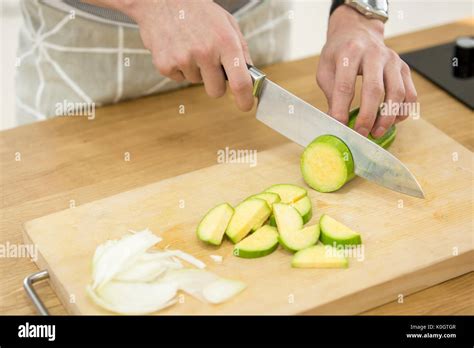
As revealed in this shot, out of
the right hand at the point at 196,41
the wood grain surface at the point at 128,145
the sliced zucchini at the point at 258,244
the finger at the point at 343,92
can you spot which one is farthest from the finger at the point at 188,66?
the sliced zucchini at the point at 258,244

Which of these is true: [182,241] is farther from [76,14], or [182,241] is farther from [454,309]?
[76,14]

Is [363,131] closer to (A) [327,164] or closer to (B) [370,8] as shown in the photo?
(A) [327,164]

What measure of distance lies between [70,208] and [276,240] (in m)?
0.50

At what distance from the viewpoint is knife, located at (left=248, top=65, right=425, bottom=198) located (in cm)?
182

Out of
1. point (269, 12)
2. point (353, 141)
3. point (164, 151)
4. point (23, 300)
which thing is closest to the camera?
point (23, 300)

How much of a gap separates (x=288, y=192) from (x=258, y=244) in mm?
203

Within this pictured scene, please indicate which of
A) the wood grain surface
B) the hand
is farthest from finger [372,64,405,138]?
the wood grain surface

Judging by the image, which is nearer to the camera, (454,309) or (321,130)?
(454,309)

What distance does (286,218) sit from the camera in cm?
169

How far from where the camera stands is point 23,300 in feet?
5.33

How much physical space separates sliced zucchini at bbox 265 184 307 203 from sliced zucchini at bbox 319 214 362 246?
97mm

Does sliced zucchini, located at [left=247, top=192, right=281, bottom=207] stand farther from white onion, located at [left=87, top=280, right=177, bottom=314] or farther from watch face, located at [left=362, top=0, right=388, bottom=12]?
watch face, located at [left=362, top=0, right=388, bottom=12]

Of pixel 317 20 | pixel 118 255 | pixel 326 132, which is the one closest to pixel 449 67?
pixel 326 132
